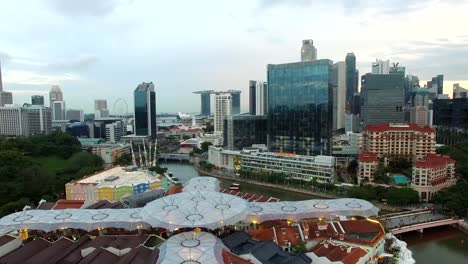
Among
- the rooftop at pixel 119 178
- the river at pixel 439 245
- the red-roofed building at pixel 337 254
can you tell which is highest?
the rooftop at pixel 119 178

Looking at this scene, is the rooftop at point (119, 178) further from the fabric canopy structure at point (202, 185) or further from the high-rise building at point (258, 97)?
the high-rise building at point (258, 97)

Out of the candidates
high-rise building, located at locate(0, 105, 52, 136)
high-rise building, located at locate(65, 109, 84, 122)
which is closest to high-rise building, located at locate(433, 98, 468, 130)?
high-rise building, located at locate(0, 105, 52, 136)

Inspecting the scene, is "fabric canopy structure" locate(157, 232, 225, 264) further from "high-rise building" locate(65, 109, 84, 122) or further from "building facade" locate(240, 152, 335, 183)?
"high-rise building" locate(65, 109, 84, 122)

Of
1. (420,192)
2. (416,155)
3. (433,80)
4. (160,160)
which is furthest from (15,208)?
(433,80)

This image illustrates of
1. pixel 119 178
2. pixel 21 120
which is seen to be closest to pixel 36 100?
pixel 21 120

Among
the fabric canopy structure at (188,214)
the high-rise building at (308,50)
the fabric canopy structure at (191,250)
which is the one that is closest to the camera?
the fabric canopy structure at (191,250)

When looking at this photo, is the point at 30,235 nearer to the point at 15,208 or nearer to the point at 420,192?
the point at 15,208

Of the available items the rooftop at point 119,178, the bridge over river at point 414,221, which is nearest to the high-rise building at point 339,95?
the bridge over river at point 414,221
